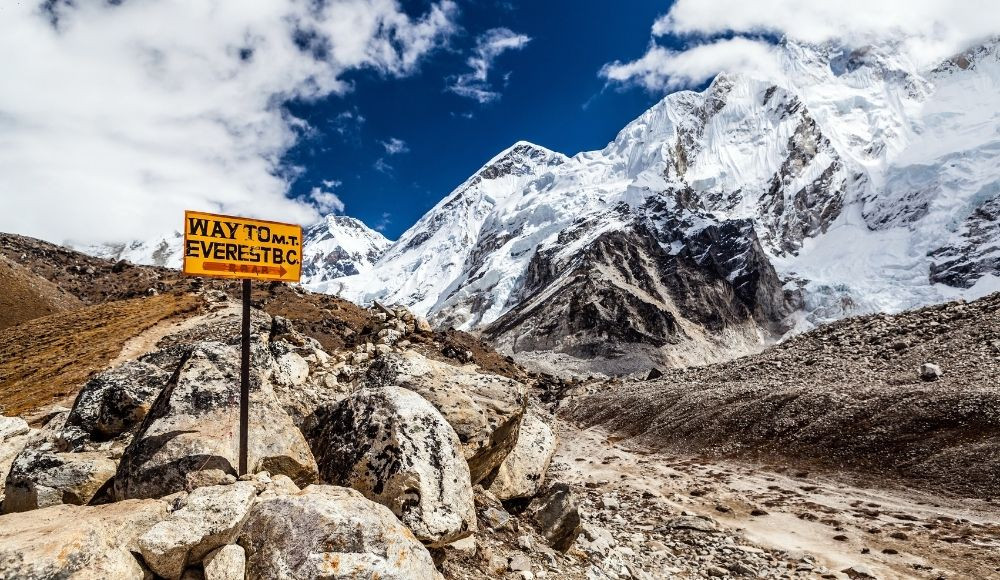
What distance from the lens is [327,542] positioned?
6477 millimetres

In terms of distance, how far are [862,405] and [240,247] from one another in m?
29.9

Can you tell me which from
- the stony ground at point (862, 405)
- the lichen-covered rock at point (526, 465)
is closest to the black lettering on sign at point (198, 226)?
the lichen-covered rock at point (526, 465)

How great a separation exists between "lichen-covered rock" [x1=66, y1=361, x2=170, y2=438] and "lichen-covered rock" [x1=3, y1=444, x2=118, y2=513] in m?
2.06

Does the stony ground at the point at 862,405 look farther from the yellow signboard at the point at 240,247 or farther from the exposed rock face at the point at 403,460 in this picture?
the yellow signboard at the point at 240,247

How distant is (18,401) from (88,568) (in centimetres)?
2398

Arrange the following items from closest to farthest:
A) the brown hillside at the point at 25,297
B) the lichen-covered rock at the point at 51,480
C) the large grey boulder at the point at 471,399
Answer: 1. the lichen-covered rock at the point at 51,480
2. the large grey boulder at the point at 471,399
3. the brown hillside at the point at 25,297

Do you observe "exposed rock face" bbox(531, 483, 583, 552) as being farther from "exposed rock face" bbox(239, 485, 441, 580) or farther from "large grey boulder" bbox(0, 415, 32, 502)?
"large grey boulder" bbox(0, 415, 32, 502)

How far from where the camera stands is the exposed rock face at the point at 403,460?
8.30 m

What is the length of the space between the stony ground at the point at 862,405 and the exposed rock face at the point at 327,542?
22500mm

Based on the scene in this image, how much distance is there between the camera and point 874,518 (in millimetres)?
18469

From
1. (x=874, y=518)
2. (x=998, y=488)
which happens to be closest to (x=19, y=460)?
(x=874, y=518)

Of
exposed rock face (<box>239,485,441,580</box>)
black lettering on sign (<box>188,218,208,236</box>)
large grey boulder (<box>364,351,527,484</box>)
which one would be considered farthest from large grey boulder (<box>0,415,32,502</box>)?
large grey boulder (<box>364,351,527,484</box>)

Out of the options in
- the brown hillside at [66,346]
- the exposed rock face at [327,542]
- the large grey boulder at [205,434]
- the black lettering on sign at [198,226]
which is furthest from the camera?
the brown hillside at [66,346]


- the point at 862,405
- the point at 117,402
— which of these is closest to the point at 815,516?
the point at 862,405
